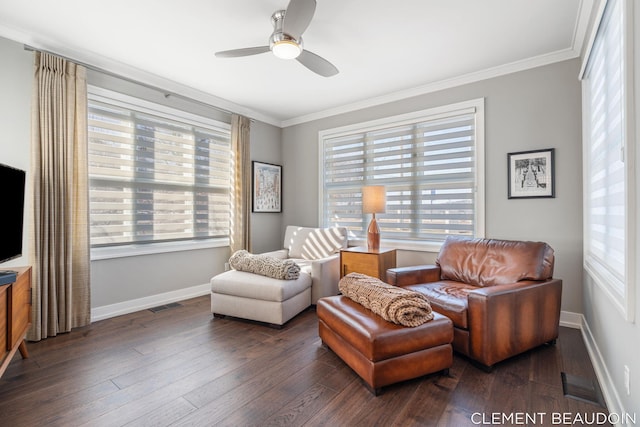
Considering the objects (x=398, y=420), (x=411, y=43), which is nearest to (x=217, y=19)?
(x=411, y=43)

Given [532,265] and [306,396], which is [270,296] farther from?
[532,265]

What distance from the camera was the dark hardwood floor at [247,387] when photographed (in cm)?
162

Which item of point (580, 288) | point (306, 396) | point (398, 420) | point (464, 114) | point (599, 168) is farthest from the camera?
point (464, 114)

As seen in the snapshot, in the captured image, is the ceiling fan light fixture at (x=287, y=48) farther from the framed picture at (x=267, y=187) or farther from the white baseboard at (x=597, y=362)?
the white baseboard at (x=597, y=362)

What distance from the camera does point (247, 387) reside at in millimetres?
1899

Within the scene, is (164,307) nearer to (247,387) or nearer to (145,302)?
(145,302)

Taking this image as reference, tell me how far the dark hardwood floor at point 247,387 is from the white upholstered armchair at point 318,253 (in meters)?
0.80

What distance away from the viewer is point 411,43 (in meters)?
2.68

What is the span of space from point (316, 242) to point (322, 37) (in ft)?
7.74

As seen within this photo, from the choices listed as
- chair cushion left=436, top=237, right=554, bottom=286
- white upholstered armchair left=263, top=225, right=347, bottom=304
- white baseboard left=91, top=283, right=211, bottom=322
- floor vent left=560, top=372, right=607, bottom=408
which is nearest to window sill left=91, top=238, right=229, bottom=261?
white baseboard left=91, top=283, right=211, bottom=322

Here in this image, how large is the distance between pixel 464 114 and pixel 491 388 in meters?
2.68

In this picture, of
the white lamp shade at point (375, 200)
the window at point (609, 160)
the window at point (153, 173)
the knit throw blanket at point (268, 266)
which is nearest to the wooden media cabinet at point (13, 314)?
the window at point (153, 173)

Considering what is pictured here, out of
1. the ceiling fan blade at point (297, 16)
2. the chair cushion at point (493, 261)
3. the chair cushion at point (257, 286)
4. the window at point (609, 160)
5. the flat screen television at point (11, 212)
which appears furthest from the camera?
the chair cushion at point (257, 286)

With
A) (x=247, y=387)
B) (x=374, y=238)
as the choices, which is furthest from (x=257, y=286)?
(x=374, y=238)
